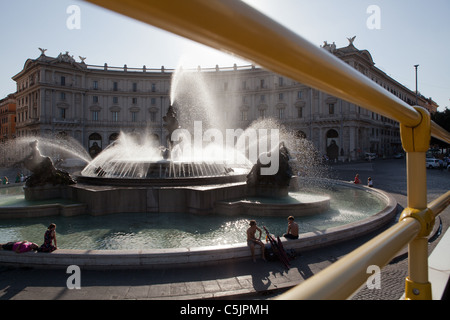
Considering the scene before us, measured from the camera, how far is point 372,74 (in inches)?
2276

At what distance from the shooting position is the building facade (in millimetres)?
53000

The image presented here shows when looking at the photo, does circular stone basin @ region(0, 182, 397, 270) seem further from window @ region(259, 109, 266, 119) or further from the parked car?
window @ region(259, 109, 266, 119)

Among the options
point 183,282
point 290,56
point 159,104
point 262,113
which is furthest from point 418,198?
point 159,104

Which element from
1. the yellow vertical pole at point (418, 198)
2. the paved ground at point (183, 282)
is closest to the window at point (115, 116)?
the paved ground at point (183, 282)

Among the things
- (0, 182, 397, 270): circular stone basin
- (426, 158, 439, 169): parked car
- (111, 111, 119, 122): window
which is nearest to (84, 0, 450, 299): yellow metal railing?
(0, 182, 397, 270): circular stone basin

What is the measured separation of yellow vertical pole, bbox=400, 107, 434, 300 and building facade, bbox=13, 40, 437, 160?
5087 cm

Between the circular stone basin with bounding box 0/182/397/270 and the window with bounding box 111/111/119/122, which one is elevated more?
the window with bounding box 111/111/119/122

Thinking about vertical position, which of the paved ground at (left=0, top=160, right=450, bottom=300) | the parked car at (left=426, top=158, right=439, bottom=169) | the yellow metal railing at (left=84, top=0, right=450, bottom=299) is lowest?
the paved ground at (left=0, top=160, right=450, bottom=300)

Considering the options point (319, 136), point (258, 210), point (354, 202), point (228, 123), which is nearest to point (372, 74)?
point (319, 136)

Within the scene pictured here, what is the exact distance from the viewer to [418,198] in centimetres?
164
